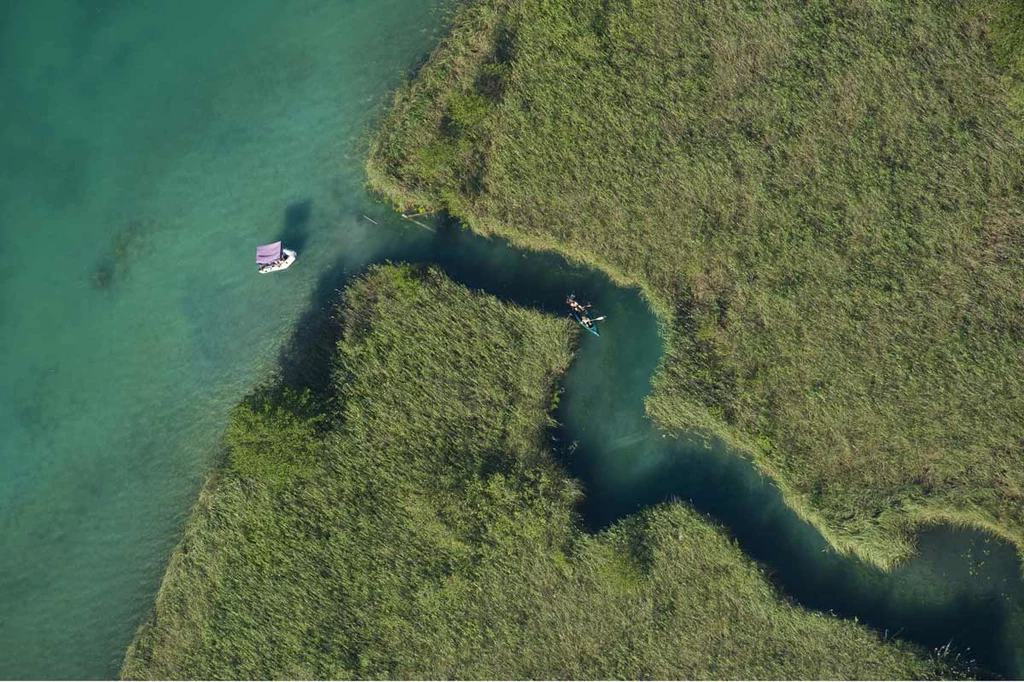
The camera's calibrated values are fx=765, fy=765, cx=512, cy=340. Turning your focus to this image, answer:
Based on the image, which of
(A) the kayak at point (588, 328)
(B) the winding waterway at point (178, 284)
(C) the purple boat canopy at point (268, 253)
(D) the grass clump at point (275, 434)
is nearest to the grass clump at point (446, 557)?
(A) the kayak at point (588, 328)

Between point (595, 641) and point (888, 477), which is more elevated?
point (888, 477)

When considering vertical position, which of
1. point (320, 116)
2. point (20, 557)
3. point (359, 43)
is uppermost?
point (359, 43)

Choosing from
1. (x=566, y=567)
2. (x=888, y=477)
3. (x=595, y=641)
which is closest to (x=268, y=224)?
(x=566, y=567)

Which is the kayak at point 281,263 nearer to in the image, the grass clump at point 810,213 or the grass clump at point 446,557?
the grass clump at point 446,557

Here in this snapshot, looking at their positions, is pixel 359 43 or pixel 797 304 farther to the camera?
pixel 359 43

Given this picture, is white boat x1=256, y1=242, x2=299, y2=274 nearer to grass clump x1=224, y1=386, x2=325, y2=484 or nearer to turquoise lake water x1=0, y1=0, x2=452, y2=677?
turquoise lake water x1=0, y1=0, x2=452, y2=677

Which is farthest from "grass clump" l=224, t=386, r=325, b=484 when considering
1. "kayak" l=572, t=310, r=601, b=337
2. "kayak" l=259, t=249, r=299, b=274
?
"kayak" l=572, t=310, r=601, b=337

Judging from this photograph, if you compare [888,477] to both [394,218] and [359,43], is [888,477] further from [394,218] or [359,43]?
A: [359,43]
